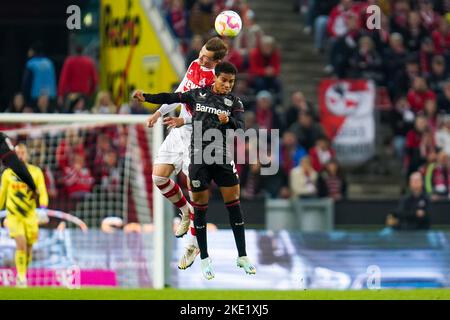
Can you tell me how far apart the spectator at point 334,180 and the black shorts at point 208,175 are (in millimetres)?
9085

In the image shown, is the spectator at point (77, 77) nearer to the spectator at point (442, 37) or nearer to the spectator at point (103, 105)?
the spectator at point (103, 105)

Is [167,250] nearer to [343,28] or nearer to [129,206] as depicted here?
[129,206]

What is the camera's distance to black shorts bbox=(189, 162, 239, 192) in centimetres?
1532

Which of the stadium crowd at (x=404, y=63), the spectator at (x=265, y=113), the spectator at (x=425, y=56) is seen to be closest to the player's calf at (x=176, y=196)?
the spectator at (x=265, y=113)

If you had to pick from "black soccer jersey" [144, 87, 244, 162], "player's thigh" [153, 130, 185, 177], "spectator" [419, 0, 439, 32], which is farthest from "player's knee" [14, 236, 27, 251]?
"spectator" [419, 0, 439, 32]

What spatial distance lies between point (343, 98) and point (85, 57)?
4.59 m

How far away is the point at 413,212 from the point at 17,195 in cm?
624

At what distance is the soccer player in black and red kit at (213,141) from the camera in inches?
590

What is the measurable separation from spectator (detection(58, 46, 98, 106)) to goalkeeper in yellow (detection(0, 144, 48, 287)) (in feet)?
11.2

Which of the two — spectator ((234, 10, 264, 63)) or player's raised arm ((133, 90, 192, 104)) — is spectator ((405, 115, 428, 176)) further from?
player's raised arm ((133, 90, 192, 104))

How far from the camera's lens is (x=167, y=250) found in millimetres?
21281

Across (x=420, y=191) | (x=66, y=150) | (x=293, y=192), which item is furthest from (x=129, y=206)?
(x=420, y=191)
